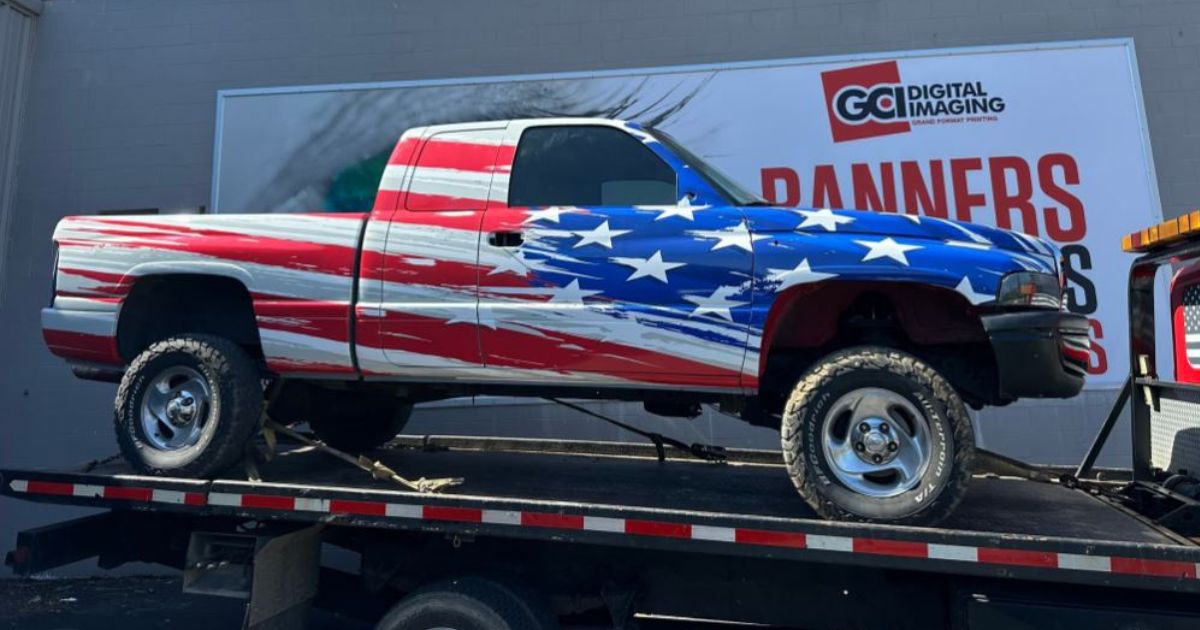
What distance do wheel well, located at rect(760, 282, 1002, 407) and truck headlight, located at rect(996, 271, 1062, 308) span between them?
0.15m

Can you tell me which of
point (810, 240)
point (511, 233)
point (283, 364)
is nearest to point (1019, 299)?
point (810, 240)

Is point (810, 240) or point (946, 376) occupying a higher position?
point (810, 240)

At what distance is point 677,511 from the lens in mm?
3025

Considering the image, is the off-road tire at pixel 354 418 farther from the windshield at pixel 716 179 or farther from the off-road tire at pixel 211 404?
the windshield at pixel 716 179

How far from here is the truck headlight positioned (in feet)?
10.1

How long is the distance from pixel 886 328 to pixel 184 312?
3870 mm

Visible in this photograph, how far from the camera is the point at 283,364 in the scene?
12.7ft

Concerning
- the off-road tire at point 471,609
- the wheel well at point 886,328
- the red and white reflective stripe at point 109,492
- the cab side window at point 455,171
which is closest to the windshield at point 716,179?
the wheel well at point 886,328

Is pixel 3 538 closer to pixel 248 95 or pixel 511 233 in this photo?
pixel 248 95

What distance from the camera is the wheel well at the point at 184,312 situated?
13.4 ft

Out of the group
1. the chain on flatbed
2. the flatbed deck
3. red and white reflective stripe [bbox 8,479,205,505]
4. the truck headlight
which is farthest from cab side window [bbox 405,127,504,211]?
the truck headlight

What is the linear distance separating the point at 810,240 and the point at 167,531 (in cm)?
364

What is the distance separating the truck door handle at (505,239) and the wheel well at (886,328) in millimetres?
1242

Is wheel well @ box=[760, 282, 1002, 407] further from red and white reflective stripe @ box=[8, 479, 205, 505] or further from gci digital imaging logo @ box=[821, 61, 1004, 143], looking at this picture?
gci digital imaging logo @ box=[821, 61, 1004, 143]
